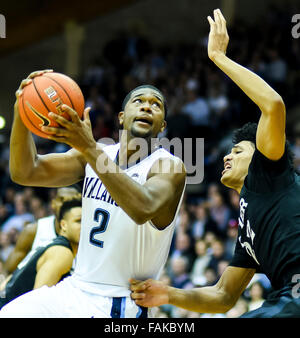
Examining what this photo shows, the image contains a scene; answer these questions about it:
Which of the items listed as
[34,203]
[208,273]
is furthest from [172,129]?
[208,273]

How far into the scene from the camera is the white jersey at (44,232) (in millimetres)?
5582

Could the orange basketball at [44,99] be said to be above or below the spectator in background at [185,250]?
above

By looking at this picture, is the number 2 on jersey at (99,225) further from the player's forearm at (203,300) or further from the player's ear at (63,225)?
the player's ear at (63,225)

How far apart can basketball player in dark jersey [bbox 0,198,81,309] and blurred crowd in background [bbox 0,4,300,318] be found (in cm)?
249

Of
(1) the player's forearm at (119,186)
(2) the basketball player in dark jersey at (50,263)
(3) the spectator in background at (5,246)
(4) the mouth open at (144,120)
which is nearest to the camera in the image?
(1) the player's forearm at (119,186)

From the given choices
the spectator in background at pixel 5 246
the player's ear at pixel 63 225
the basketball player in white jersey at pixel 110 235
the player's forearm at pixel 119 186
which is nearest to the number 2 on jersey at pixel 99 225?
the basketball player in white jersey at pixel 110 235

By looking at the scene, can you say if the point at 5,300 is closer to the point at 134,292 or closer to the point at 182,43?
the point at 134,292

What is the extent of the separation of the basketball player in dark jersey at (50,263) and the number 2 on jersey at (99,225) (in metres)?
0.89

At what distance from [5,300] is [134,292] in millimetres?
1629

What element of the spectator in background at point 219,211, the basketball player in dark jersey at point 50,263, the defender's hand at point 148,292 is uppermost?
the spectator in background at point 219,211

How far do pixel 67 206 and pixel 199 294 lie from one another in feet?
5.60

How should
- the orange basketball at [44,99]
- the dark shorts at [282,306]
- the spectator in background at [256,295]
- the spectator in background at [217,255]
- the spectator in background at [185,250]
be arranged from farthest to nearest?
the spectator in background at [185,250]
the spectator in background at [217,255]
the spectator in background at [256,295]
the orange basketball at [44,99]
the dark shorts at [282,306]

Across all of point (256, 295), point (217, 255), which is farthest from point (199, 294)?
point (217, 255)
